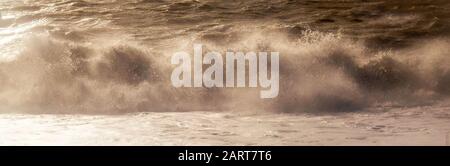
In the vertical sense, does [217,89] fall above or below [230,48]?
below

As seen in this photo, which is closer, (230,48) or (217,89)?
(217,89)

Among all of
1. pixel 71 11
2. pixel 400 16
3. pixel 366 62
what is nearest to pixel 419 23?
pixel 400 16

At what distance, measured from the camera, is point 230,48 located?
10.6m

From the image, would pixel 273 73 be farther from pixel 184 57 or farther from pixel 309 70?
pixel 184 57

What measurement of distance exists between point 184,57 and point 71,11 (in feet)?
15.0

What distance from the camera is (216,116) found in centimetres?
799

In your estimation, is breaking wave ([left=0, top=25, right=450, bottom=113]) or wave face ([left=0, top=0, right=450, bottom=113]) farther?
wave face ([left=0, top=0, right=450, bottom=113])

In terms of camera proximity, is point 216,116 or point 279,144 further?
point 216,116

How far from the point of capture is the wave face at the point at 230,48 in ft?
28.8

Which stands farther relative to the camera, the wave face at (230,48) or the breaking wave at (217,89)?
the wave face at (230,48)

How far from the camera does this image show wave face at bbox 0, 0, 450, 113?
346 inches
